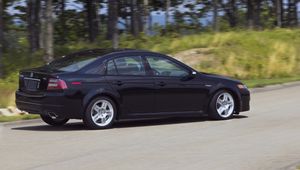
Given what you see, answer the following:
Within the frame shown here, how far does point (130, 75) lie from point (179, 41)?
65.6ft

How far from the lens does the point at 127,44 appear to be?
34062mm

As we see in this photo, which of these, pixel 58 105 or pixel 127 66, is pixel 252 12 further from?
pixel 58 105

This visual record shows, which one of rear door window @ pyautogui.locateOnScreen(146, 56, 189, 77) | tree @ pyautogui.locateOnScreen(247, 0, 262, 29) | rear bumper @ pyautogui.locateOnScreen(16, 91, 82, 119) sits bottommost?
rear bumper @ pyautogui.locateOnScreen(16, 91, 82, 119)

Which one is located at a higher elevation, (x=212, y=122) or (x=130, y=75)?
(x=130, y=75)

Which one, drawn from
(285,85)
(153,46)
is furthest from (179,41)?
(285,85)

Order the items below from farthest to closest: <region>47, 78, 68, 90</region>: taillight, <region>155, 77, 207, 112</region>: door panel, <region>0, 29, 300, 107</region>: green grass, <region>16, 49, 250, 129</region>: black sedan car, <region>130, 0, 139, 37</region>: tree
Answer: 1. <region>130, 0, 139, 37</region>: tree
2. <region>0, 29, 300, 107</region>: green grass
3. <region>155, 77, 207, 112</region>: door panel
4. <region>16, 49, 250, 129</region>: black sedan car
5. <region>47, 78, 68, 90</region>: taillight

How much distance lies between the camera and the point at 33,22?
37.3 metres

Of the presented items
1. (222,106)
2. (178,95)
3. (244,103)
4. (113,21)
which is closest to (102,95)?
(178,95)

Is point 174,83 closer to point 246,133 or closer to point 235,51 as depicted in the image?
point 246,133

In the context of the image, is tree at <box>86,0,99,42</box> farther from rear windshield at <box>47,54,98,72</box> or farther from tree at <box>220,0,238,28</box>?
rear windshield at <box>47,54,98,72</box>

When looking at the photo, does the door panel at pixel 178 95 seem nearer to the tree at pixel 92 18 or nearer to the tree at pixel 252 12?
the tree at pixel 92 18

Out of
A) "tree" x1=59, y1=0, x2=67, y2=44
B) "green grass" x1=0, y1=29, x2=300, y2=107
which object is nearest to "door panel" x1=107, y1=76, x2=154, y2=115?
"green grass" x1=0, y1=29, x2=300, y2=107

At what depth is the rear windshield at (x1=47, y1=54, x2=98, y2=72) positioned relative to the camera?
12.5 meters

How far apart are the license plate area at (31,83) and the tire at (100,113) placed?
1052mm
